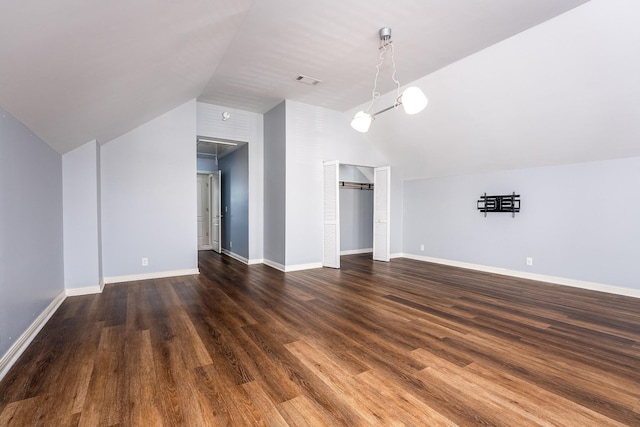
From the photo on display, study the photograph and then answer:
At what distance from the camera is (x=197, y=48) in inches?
123

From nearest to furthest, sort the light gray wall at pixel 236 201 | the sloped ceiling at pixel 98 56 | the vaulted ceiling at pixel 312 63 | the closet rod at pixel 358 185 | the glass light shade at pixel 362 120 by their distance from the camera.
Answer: the sloped ceiling at pixel 98 56 → the vaulted ceiling at pixel 312 63 → the glass light shade at pixel 362 120 → the light gray wall at pixel 236 201 → the closet rod at pixel 358 185

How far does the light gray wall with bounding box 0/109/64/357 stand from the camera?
7.35 feet

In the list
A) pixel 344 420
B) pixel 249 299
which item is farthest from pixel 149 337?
pixel 344 420

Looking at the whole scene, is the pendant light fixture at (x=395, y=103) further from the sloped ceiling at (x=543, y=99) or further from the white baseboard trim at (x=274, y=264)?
the white baseboard trim at (x=274, y=264)

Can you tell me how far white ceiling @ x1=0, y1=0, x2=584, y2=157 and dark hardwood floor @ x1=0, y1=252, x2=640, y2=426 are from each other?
1972mm

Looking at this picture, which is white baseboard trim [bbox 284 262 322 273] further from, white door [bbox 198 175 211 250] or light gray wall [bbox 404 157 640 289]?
white door [bbox 198 175 211 250]

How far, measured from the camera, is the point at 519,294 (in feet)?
13.6

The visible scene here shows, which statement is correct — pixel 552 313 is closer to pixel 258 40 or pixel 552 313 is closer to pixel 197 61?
pixel 258 40

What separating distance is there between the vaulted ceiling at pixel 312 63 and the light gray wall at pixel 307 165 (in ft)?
1.78

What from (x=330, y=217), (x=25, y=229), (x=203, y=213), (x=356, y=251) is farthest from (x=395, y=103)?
(x=203, y=213)

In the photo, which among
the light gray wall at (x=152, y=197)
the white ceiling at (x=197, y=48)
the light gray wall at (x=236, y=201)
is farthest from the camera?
the light gray wall at (x=236, y=201)

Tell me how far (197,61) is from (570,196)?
567cm

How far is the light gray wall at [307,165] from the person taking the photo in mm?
5648

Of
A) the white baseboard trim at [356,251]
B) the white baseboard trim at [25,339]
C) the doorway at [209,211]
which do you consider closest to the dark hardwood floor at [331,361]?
the white baseboard trim at [25,339]
